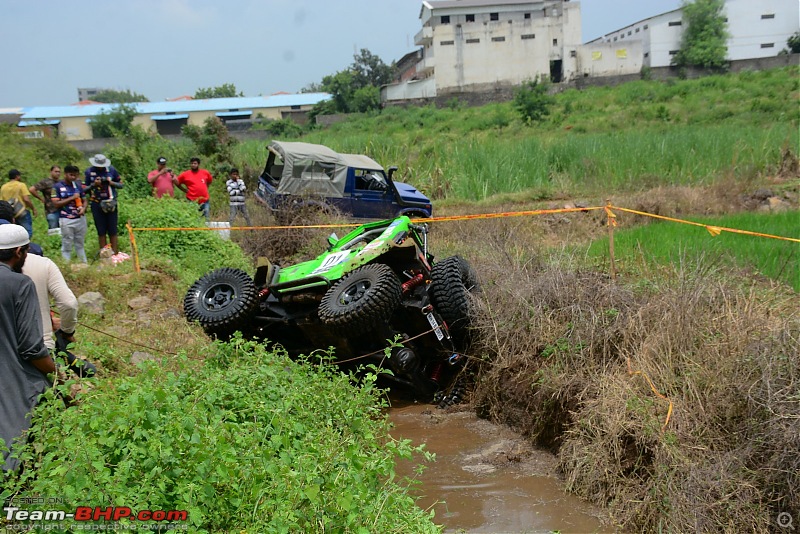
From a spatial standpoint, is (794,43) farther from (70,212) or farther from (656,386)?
(656,386)

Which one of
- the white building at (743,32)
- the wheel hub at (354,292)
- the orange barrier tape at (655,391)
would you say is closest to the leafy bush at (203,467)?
the orange barrier tape at (655,391)

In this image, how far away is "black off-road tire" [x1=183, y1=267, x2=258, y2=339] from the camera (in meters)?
7.57

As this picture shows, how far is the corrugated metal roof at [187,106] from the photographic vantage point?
62031 millimetres

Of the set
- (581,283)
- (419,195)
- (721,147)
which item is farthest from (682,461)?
(721,147)

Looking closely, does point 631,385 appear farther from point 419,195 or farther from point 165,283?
point 419,195

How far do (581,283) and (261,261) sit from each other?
347cm

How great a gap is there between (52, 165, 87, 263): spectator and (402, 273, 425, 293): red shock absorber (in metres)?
5.42

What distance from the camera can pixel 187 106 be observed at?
209 ft

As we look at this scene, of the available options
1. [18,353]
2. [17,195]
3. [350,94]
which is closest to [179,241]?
[17,195]

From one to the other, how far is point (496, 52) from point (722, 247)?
45.9 metres

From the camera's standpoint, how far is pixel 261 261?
792 centimetres

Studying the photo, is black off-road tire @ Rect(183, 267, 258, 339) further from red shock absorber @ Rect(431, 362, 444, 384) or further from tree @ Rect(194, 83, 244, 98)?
tree @ Rect(194, 83, 244, 98)

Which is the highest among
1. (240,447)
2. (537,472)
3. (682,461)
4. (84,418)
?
(84,418)

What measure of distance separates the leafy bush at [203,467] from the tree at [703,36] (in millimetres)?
50214
